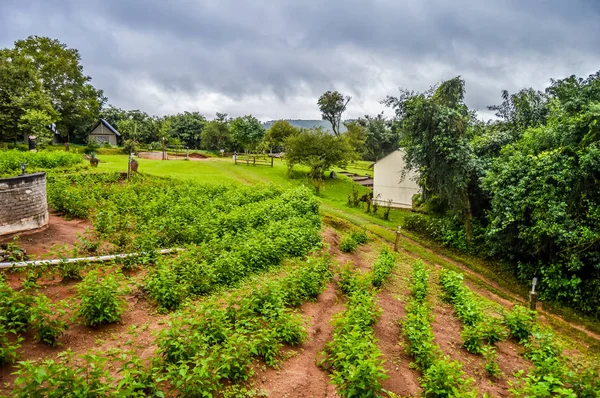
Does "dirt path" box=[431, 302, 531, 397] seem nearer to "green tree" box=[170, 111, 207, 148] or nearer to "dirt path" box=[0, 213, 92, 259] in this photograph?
"dirt path" box=[0, 213, 92, 259]

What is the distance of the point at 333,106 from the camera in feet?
243

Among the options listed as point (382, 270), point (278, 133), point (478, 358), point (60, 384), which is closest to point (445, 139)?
point (382, 270)

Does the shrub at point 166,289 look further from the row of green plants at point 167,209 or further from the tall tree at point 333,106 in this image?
the tall tree at point 333,106

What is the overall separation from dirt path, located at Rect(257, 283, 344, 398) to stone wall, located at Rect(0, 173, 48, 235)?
10.2m

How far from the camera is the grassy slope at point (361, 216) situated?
17312mm

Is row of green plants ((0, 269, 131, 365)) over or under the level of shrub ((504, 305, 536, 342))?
over

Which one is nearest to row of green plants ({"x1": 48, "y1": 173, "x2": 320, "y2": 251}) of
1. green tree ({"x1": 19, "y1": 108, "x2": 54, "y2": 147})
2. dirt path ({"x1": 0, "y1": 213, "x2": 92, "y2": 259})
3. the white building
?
dirt path ({"x1": 0, "y1": 213, "x2": 92, "y2": 259})

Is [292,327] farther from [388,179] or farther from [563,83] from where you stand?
[388,179]

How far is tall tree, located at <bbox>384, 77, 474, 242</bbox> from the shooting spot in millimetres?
20750

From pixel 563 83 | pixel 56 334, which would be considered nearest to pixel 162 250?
pixel 56 334

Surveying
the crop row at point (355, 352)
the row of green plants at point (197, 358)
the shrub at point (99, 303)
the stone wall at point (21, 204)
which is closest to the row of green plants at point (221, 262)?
the row of green plants at point (197, 358)

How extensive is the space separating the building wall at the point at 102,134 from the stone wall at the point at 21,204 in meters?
49.9

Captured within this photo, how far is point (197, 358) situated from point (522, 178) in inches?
645

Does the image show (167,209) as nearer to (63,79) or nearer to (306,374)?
(306,374)
